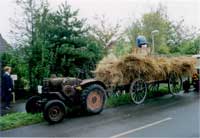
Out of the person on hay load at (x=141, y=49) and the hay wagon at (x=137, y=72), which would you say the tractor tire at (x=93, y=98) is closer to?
the hay wagon at (x=137, y=72)

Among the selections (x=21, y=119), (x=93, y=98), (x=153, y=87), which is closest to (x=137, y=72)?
(x=153, y=87)

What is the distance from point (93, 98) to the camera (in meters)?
10.2

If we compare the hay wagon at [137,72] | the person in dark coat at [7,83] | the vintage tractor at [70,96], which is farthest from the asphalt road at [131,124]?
the person in dark coat at [7,83]

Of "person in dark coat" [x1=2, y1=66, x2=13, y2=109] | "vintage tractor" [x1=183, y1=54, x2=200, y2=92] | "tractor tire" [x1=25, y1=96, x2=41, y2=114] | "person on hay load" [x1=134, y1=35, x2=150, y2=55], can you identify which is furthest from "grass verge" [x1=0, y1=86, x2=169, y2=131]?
"vintage tractor" [x1=183, y1=54, x2=200, y2=92]

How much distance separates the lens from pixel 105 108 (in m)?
10.9

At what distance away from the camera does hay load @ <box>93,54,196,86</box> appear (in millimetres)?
11000

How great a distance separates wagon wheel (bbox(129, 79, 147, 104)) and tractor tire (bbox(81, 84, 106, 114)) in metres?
1.32

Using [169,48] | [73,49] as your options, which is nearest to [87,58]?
[73,49]

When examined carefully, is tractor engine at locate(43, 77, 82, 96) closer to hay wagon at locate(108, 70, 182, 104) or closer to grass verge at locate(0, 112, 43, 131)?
grass verge at locate(0, 112, 43, 131)

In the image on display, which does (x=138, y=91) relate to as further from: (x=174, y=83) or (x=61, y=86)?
(x=61, y=86)

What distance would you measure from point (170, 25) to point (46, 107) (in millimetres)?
22729

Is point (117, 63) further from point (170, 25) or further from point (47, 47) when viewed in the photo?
point (170, 25)

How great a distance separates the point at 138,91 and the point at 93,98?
2.07 meters

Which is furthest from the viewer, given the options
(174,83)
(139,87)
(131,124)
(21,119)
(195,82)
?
(195,82)
